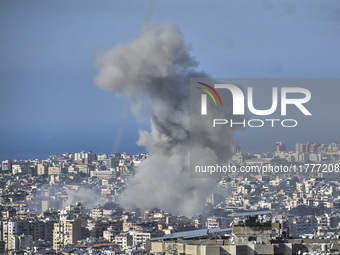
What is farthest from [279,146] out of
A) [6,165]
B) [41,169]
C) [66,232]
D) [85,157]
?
[85,157]

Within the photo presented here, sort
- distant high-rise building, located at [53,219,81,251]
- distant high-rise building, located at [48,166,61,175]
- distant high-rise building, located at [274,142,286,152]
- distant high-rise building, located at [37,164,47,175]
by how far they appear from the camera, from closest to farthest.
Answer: distant high-rise building, located at [53,219,81,251] < distant high-rise building, located at [274,142,286,152] < distant high-rise building, located at [48,166,61,175] < distant high-rise building, located at [37,164,47,175]

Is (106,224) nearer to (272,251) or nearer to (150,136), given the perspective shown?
(150,136)

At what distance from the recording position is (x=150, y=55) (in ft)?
198

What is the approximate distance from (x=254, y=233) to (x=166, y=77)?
158ft

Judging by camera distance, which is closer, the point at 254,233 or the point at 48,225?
Result: the point at 254,233

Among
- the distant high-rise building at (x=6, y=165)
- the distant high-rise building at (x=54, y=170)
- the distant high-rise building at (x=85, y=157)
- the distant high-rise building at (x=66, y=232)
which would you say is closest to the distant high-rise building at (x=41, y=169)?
the distant high-rise building at (x=54, y=170)

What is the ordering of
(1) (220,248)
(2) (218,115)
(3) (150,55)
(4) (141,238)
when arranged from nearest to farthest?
1. (1) (220,248)
2. (2) (218,115)
3. (3) (150,55)
4. (4) (141,238)

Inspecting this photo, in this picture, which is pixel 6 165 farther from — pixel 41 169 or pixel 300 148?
pixel 300 148

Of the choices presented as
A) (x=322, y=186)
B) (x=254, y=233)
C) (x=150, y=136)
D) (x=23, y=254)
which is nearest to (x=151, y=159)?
(x=150, y=136)

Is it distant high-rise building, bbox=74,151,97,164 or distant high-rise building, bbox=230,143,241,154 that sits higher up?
distant high-rise building, bbox=74,151,97,164

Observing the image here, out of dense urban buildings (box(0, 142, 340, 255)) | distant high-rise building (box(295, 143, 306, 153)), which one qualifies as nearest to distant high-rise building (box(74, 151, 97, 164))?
dense urban buildings (box(0, 142, 340, 255))

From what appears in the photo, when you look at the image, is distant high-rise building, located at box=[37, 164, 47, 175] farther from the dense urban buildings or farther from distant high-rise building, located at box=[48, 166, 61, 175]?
the dense urban buildings

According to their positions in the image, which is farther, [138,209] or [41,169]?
[41,169]

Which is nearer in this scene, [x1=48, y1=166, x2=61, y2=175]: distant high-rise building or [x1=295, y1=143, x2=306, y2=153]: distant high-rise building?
[x1=295, y1=143, x2=306, y2=153]: distant high-rise building
